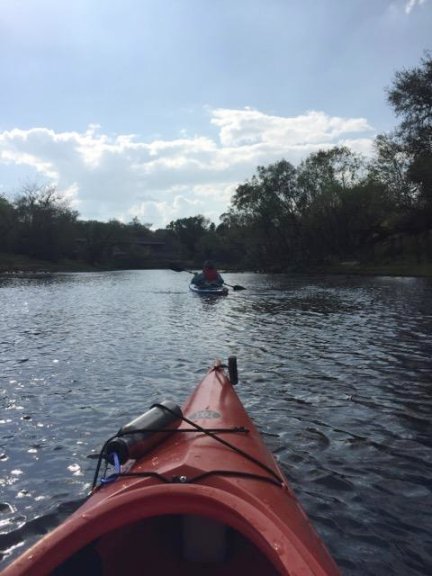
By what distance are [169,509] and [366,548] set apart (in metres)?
2.27

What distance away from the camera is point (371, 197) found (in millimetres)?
55156

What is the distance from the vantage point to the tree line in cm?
4097

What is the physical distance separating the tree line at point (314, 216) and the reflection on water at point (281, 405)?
93.1 feet

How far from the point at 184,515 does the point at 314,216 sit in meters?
60.3

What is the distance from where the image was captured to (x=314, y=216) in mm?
61438

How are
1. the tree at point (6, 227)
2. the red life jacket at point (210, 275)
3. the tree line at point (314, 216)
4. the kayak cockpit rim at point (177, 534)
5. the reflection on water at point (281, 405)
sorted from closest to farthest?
the kayak cockpit rim at point (177, 534) → the reflection on water at point (281, 405) → the red life jacket at point (210, 275) → the tree line at point (314, 216) → the tree at point (6, 227)

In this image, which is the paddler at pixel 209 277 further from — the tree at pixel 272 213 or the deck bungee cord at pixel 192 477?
the tree at pixel 272 213

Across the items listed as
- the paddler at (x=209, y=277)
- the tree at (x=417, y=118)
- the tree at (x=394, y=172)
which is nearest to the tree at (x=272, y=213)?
the tree at (x=394, y=172)

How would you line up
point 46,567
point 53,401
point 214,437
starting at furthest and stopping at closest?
point 53,401 → point 214,437 → point 46,567

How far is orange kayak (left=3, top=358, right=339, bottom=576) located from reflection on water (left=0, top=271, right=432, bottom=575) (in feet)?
4.07

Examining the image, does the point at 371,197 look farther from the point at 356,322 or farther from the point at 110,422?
the point at 110,422

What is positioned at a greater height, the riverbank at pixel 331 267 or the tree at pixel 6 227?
the tree at pixel 6 227

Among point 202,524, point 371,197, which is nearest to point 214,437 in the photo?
point 202,524

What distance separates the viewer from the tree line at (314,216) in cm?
4097
